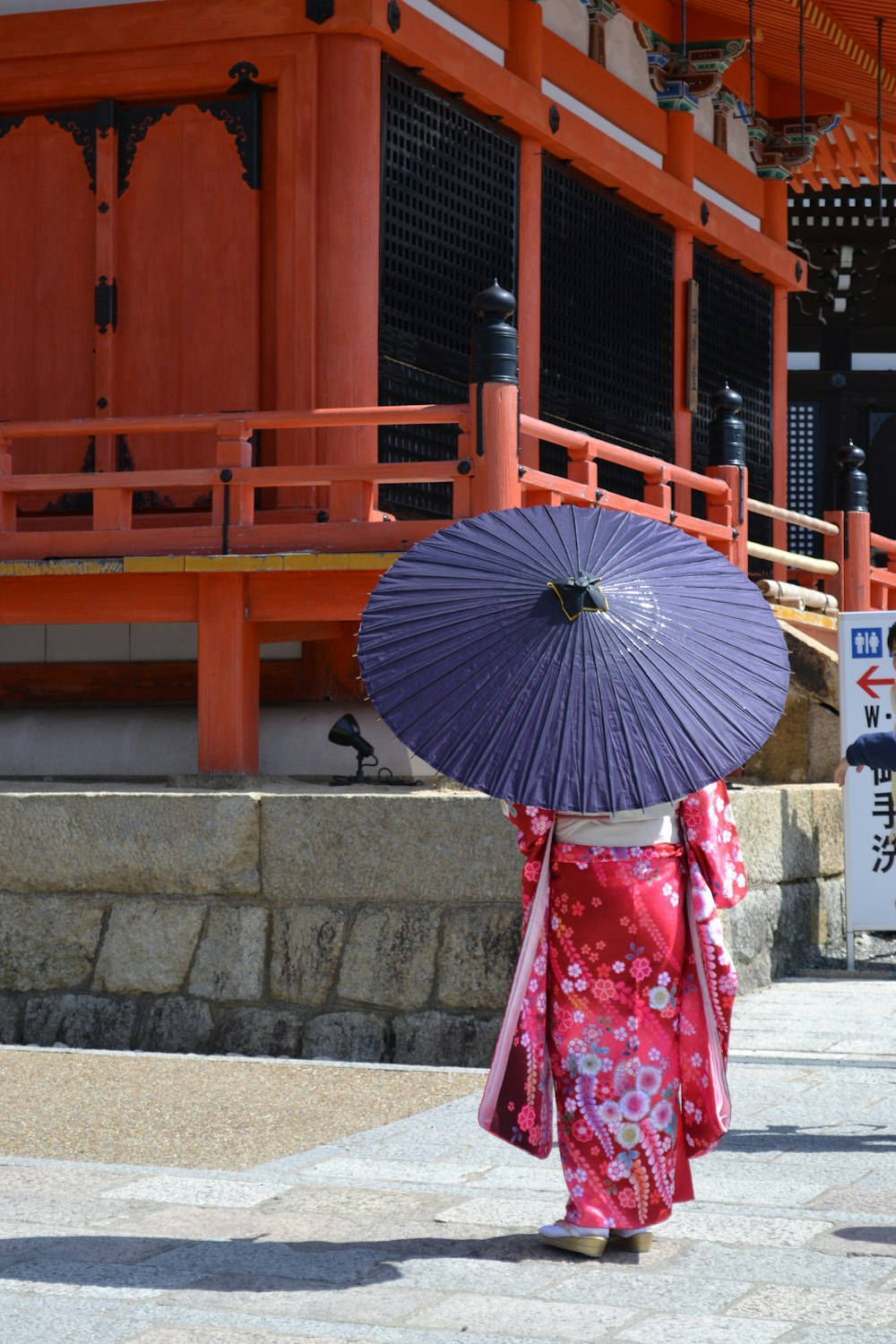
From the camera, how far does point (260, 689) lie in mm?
9180

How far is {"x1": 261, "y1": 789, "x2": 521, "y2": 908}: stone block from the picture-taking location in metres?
6.59

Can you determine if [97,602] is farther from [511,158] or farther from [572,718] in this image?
[572,718]

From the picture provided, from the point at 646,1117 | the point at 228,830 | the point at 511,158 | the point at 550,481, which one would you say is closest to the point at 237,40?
the point at 511,158

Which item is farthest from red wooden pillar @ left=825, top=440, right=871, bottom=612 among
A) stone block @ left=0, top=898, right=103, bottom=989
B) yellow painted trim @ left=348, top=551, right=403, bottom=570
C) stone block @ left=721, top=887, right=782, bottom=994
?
stone block @ left=0, top=898, right=103, bottom=989

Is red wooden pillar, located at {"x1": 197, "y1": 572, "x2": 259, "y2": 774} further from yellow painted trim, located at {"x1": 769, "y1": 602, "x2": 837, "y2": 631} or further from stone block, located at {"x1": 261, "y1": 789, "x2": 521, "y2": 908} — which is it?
yellow painted trim, located at {"x1": 769, "y1": 602, "x2": 837, "y2": 631}

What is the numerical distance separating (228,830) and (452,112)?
4398 mm

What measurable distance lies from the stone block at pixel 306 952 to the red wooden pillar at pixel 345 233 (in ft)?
8.45

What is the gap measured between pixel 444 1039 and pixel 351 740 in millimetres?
1629

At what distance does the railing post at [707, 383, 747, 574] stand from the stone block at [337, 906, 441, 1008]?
408cm

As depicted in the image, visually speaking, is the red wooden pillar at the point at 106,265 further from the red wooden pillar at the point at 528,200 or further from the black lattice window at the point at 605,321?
the black lattice window at the point at 605,321

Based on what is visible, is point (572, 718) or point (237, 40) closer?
point (572, 718)

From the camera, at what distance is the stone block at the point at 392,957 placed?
6637mm

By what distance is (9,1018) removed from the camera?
7.20 metres

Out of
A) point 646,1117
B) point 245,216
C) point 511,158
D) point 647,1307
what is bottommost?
point 647,1307
